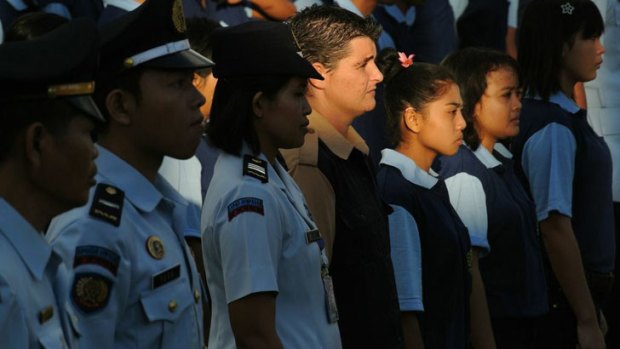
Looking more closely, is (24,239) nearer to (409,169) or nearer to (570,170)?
(409,169)

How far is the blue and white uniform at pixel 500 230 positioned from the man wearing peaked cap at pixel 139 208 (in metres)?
2.21

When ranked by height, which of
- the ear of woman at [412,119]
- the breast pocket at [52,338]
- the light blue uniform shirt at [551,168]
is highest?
the breast pocket at [52,338]

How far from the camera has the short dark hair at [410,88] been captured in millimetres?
5051

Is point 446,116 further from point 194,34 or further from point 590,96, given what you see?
point 590,96

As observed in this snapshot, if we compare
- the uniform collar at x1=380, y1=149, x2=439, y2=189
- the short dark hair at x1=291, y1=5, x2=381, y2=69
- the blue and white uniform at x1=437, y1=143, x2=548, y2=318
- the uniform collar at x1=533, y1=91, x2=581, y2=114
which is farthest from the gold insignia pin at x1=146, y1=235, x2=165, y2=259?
the uniform collar at x1=533, y1=91, x2=581, y2=114

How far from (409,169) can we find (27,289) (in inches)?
101

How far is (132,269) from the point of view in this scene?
3.05 metres

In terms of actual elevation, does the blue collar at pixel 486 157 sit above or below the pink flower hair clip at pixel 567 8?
below

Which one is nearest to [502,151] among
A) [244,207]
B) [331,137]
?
[331,137]

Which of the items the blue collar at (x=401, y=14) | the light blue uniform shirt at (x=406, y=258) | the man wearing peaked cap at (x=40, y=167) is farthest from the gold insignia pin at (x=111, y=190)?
the blue collar at (x=401, y=14)

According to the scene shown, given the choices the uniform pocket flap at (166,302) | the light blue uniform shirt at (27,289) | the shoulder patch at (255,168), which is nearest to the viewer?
the light blue uniform shirt at (27,289)

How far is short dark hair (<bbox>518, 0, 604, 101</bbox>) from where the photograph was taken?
19.5ft

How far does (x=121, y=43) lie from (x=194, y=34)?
2105mm

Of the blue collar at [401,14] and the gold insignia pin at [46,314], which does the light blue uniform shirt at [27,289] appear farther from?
the blue collar at [401,14]
